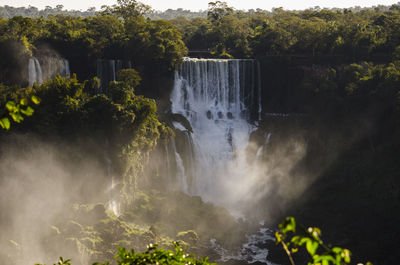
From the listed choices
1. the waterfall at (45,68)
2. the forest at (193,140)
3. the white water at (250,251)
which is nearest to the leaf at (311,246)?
the forest at (193,140)

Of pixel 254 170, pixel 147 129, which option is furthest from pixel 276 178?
pixel 147 129

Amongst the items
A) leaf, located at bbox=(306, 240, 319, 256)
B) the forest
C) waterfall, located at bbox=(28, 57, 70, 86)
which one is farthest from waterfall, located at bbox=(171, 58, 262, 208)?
leaf, located at bbox=(306, 240, 319, 256)

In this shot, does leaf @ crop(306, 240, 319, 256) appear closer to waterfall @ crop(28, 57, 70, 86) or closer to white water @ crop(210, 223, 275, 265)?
white water @ crop(210, 223, 275, 265)

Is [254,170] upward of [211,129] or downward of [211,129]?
downward

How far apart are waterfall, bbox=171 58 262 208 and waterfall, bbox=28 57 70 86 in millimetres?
10823

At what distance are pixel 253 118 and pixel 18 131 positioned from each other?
81.3ft

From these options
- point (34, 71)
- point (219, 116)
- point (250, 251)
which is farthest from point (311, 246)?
point (219, 116)

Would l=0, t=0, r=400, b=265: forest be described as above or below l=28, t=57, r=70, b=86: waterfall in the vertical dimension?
below

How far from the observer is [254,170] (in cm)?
4844

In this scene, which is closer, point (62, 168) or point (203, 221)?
point (62, 168)

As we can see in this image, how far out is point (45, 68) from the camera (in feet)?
147

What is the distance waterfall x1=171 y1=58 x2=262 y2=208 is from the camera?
47688 millimetres

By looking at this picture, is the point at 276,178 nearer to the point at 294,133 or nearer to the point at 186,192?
the point at 294,133

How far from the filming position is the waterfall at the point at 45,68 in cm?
4297
